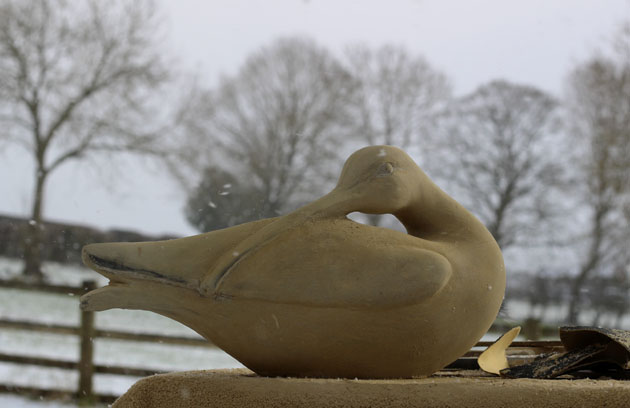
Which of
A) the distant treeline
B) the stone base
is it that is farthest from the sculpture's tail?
the distant treeline

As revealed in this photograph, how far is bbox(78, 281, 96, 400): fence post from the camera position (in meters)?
2.62

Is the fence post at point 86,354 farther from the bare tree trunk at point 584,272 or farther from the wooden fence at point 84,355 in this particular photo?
the bare tree trunk at point 584,272

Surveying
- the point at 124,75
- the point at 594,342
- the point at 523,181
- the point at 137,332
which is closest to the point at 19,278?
the point at 137,332

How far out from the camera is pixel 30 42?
3.02 meters

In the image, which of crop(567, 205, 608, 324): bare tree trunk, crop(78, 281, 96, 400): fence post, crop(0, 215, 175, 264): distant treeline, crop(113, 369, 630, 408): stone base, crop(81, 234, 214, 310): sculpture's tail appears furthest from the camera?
crop(567, 205, 608, 324): bare tree trunk

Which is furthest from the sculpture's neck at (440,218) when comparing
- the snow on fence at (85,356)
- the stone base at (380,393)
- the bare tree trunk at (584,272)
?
the bare tree trunk at (584,272)

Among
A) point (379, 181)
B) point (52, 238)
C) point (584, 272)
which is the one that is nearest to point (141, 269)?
point (379, 181)

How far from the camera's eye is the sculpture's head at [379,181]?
0.80 meters

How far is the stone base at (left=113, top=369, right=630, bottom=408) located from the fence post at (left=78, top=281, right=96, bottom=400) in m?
2.04

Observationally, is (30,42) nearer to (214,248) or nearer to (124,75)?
(124,75)

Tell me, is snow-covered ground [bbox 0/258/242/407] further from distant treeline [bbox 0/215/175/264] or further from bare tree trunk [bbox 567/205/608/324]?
bare tree trunk [bbox 567/205/608/324]

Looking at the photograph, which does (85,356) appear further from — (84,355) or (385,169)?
(385,169)

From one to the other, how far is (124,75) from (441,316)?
2718 millimetres

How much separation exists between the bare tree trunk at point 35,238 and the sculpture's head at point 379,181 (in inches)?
93.9
